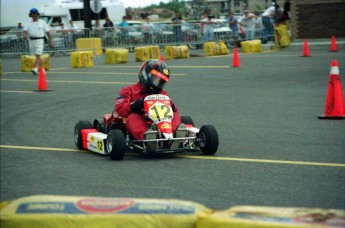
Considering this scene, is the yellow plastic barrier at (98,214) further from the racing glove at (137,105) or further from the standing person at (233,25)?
the standing person at (233,25)

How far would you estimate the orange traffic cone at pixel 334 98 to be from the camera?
13.0 metres

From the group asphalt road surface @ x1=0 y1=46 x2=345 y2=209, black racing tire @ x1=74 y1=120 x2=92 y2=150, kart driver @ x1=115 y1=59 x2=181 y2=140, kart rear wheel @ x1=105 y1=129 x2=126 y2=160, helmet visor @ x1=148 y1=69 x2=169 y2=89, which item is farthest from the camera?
black racing tire @ x1=74 y1=120 x2=92 y2=150

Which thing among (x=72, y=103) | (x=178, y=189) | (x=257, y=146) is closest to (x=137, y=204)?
(x=178, y=189)

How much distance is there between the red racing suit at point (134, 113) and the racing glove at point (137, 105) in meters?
0.05

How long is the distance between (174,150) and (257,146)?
4.72 feet

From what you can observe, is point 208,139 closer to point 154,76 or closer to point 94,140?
point 154,76

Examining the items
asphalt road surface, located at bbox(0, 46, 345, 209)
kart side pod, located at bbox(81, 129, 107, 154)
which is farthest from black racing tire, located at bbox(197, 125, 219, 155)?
kart side pod, located at bbox(81, 129, 107, 154)

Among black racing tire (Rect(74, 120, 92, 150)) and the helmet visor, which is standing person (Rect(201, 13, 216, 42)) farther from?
the helmet visor

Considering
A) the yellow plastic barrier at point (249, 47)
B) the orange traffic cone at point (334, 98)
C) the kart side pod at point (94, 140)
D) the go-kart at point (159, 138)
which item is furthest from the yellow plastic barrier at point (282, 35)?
the go-kart at point (159, 138)

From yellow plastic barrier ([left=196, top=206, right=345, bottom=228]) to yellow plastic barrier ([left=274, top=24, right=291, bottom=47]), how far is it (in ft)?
94.0

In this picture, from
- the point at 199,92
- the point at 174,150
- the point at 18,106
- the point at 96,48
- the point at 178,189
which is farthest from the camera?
the point at 96,48

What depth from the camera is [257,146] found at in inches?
416

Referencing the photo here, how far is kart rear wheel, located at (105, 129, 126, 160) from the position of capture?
9.47 meters

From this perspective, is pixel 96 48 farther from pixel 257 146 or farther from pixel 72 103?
pixel 257 146
